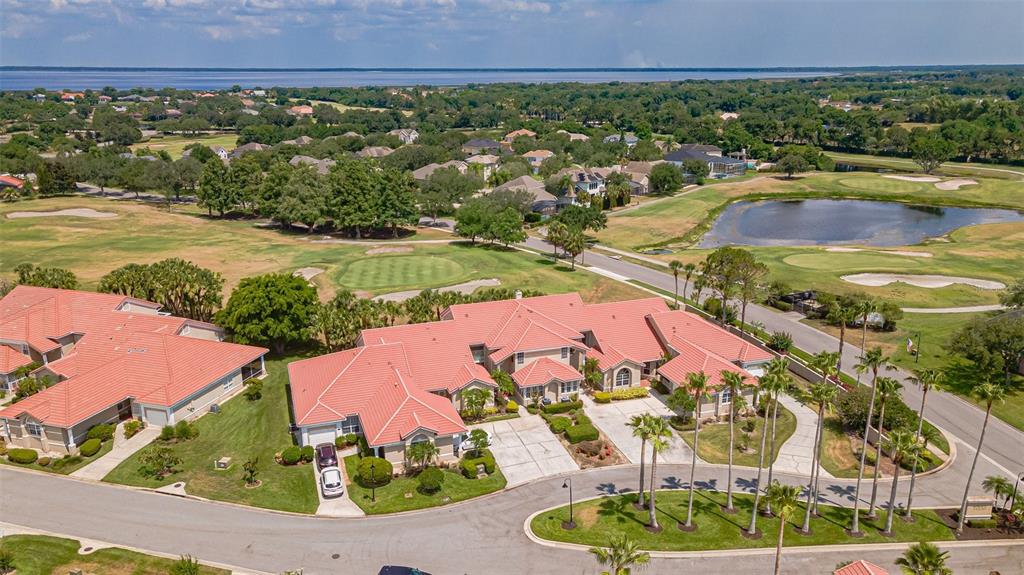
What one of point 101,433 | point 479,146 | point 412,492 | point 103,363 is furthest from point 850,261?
point 479,146

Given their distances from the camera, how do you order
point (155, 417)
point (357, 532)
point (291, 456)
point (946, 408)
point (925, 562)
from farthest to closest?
point (946, 408)
point (155, 417)
point (291, 456)
point (357, 532)
point (925, 562)

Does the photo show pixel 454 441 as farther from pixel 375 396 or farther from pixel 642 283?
pixel 642 283

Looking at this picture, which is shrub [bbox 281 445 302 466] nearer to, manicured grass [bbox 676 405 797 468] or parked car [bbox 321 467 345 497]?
parked car [bbox 321 467 345 497]

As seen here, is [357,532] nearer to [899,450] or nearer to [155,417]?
[155,417]

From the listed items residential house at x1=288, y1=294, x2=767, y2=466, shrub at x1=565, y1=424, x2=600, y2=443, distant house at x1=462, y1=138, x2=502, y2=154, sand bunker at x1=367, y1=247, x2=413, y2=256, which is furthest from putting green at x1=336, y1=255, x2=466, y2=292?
distant house at x1=462, y1=138, x2=502, y2=154

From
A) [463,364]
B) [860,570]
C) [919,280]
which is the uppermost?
[463,364]

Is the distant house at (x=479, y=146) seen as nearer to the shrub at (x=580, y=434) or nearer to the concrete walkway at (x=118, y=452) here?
the shrub at (x=580, y=434)
